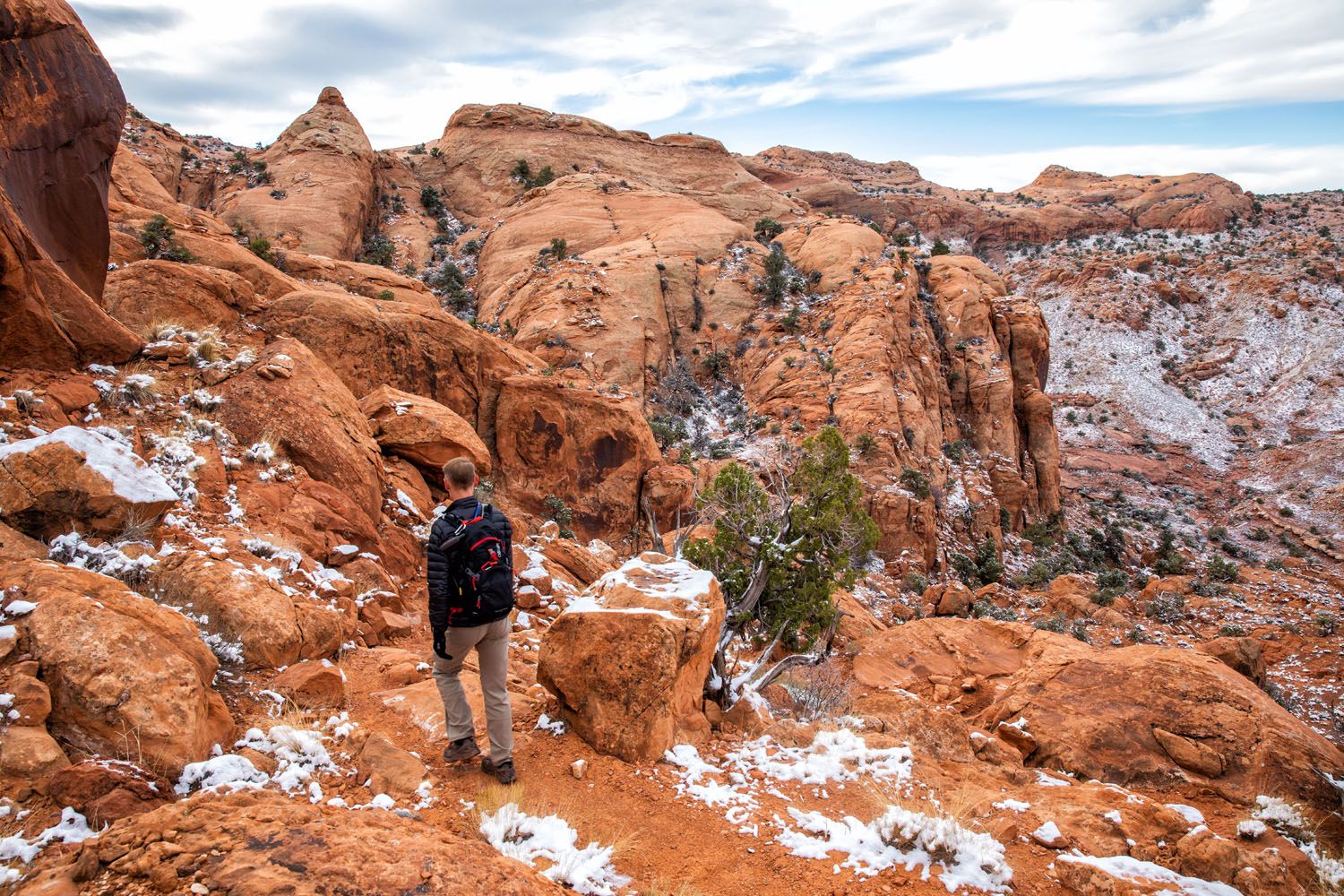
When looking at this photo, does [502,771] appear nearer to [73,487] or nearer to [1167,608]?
[73,487]

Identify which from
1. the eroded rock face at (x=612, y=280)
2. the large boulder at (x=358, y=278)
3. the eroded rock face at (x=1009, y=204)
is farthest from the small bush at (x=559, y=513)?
the eroded rock face at (x=1009, y=204)

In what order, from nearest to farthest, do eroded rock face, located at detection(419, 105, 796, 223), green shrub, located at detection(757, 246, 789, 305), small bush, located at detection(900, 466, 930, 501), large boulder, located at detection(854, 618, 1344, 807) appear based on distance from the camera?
large boulder, located at detection(854, 618, 1344, 807) < small bush, located at detection(900, 466, 930, 501) < green shrub, located at detection(757, 246, 789, 305) < eroded rock face, located at detection(419, 105, 796, 223)

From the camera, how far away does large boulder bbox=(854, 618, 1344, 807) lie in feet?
21.7

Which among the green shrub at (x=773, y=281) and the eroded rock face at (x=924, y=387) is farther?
the green shrub at (x=773, y=281)

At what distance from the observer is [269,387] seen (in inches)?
340

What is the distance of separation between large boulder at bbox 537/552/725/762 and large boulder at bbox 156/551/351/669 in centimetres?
196

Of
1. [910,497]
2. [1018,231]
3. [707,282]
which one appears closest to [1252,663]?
[910,497]

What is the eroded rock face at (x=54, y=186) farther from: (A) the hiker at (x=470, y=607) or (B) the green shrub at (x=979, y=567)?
(B) the green shrub at (x=979, y=567)

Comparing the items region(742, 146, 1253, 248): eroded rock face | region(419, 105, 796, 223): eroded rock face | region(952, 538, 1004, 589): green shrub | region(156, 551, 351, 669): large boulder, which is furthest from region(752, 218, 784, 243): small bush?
region(156, 551, 351, 669): large boulder

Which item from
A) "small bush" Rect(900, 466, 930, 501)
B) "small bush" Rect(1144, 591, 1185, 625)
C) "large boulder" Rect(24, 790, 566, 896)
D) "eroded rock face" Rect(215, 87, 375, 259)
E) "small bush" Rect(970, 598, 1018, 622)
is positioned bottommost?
"small bush" Rect(1144, 591, 1185, 625)

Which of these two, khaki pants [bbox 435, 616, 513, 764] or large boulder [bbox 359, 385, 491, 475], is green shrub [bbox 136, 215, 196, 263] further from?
khaki pants [bbox 435, 616, 513, 764]

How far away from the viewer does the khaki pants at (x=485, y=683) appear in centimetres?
430

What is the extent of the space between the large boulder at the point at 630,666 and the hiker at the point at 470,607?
0.80 metres

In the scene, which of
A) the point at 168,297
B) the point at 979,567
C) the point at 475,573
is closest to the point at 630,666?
the point at 475,573
